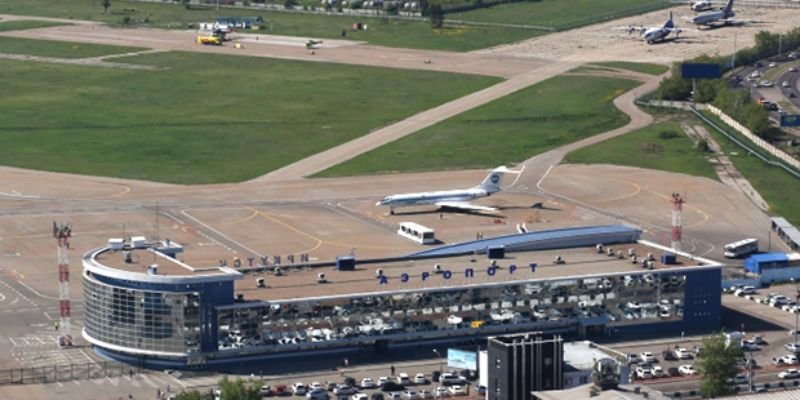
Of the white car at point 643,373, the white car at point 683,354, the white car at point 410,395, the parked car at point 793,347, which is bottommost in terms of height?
the white car at point 410,395

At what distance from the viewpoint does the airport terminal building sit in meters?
149

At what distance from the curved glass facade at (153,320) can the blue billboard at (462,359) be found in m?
20.5

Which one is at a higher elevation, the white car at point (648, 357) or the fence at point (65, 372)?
the white car at point (648, 357)

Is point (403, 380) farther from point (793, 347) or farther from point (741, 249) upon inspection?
point (741, 249)

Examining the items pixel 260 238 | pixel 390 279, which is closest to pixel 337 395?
pixel 390 279

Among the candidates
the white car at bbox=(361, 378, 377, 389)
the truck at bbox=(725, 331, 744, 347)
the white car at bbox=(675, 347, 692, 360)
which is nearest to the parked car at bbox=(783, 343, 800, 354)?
the truck at bbox=(725, 331, 744, 347)

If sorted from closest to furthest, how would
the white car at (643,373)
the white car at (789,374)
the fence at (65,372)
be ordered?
the white car at (643,373), the fence at (65,372), the white car at (789,374)

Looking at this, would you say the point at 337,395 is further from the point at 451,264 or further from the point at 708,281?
the point at 708,281

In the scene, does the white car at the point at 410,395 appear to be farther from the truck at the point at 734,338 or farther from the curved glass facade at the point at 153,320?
the truck at the point at 734,338

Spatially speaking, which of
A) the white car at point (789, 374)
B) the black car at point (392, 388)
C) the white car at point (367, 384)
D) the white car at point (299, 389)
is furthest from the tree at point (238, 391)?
the white car at point (789, 374)

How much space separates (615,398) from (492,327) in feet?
178

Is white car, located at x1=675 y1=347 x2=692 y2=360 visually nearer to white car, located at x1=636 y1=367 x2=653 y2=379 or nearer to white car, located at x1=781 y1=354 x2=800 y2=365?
white car, located at x1=636 y1=367 x2=653 y2=379

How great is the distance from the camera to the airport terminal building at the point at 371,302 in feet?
488

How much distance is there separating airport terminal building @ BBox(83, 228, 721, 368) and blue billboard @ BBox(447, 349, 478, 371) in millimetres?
8331
